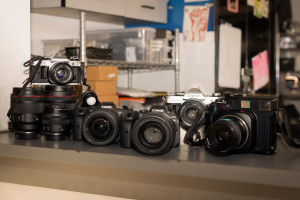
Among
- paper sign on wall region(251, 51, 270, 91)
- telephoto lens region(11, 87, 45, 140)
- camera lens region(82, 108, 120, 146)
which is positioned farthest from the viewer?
paper sign on wall region(251, 51, 270, 91)

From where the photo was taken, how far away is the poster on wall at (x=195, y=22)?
261 cm

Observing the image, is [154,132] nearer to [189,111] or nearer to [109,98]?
[189,111]

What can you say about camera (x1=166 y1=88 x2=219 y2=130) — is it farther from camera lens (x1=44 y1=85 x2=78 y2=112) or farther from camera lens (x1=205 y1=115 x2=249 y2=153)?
camera lens (x1=44 y1=85 x2=78 y2=112)

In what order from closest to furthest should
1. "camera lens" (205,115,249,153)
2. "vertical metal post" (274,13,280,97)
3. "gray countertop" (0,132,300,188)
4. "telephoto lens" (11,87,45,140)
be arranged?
"gray countertop" (0,132,300,188), "camera lens" (205,115,249,153), "telephoto lens" (11,87,45,140), "vertical metal post" (274,13,280,97)

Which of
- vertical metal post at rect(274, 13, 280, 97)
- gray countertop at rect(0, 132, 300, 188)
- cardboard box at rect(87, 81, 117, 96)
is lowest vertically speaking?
gray countertop at rect(0, 132, 300, 188)

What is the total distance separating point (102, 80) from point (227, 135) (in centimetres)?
113

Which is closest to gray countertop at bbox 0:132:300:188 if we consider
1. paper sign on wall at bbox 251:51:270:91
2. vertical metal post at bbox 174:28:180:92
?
vertical metal post at bbox 174:28:180:92

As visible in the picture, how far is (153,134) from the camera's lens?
1.07 metres

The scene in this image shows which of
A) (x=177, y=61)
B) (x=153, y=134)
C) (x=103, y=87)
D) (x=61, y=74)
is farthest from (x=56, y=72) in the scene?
(x=177, y=61)

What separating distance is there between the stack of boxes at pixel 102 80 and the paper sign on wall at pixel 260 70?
47.8 inches


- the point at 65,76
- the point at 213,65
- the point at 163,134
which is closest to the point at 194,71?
the point at 213,65

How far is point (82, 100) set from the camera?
4.31ft

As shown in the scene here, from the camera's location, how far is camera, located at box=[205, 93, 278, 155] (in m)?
1.02

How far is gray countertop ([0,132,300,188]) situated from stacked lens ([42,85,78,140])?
1.9 inches
